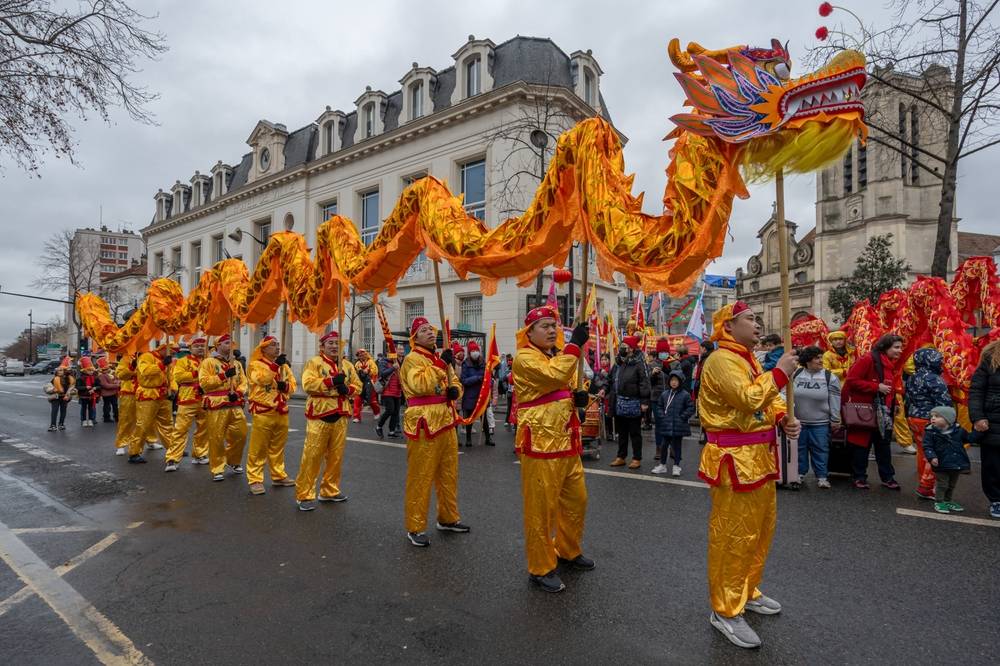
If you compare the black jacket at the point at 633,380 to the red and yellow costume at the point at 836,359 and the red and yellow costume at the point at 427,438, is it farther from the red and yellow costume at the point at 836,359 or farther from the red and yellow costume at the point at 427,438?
the red and yellow costume at the point at 427,438

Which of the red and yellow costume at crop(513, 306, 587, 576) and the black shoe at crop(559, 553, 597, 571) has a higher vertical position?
the red and yellow costume at crop(513, 306, 587, 576)

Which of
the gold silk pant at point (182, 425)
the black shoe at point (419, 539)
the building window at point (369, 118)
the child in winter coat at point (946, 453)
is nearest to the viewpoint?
the black shoe at point (419, 539)

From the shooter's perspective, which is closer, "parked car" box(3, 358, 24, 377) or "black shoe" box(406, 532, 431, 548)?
Result: "black shoe" box(406, 532, 431, 548)

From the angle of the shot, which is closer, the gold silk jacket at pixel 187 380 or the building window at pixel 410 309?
the gold silk jacket at pixel 187 380

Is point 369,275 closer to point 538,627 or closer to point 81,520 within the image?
point 538,627

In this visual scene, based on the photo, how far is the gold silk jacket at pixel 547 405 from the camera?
143 inches

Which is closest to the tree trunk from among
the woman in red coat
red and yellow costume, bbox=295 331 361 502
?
the woman in red coat

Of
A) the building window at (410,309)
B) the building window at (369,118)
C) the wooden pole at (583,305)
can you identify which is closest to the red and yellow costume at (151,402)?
the wooden pole at (583,305)

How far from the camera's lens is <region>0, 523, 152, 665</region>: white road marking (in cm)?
297

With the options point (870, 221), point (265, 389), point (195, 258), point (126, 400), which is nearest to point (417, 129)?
point (126, 400)

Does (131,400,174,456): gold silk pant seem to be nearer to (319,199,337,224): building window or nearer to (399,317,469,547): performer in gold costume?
(399,317,469,547): performer in gold costume

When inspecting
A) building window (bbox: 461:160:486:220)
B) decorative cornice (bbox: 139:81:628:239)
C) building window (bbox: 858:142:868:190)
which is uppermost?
building window (bbox: 858:142:868:190)

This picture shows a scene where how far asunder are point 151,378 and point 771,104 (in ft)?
30.7

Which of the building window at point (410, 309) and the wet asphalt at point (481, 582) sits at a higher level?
the building window at point (410, 309)
